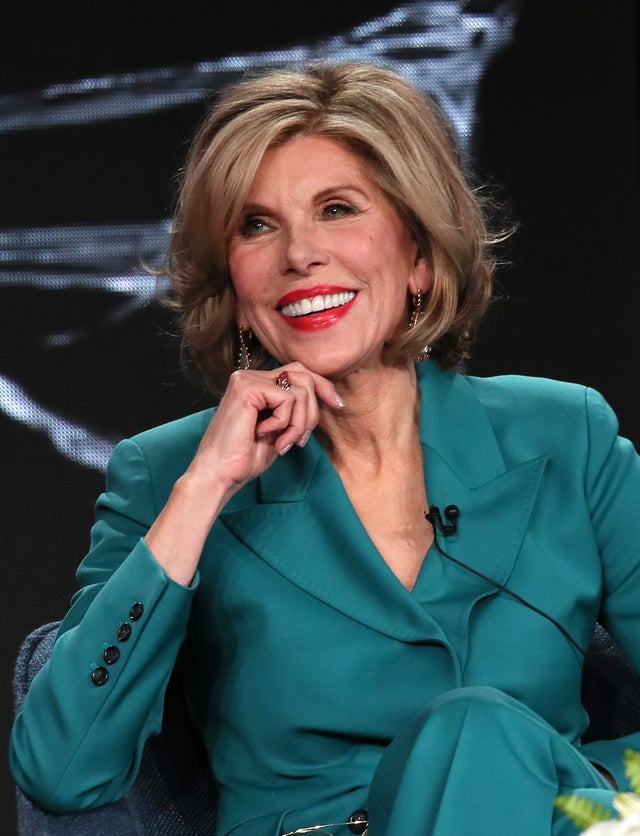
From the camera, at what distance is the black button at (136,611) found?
1.83m

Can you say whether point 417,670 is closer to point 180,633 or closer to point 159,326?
point 180,633

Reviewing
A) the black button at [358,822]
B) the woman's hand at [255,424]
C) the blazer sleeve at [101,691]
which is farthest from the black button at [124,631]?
the black button at [358,822]

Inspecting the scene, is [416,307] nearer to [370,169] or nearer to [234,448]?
[370,169]

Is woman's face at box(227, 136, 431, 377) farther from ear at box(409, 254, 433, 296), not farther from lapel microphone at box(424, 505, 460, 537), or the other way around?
lapel microphone at box(424, 505, 460, 537)

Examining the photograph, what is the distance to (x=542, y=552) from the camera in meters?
1.97

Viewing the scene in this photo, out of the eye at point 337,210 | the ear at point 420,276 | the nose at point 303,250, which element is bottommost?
the ear at point 420,276

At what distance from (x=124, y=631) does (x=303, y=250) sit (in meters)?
0.55

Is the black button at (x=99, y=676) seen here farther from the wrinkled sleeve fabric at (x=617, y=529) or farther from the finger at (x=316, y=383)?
the wrinkled sleeve fabric at (x=617, y=529)

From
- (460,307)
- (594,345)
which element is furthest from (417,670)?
(594,345)

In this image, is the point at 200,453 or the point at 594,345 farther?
the point at 594,345

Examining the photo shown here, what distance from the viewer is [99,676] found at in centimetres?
182

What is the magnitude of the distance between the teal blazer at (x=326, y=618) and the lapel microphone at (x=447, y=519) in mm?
11

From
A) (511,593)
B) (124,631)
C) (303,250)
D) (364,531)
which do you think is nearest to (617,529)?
(511,593)

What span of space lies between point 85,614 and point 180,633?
121 millimetres
